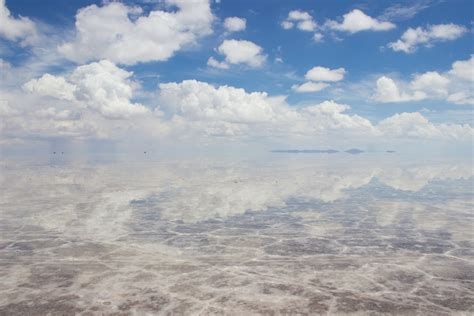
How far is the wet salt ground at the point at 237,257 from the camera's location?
68.6 feet

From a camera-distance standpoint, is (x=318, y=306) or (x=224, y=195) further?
(x=224, y=195)

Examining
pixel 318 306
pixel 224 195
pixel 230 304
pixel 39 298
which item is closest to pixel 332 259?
pixel 318 306

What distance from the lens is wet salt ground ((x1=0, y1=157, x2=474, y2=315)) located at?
20922mm

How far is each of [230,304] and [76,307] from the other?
795 cm

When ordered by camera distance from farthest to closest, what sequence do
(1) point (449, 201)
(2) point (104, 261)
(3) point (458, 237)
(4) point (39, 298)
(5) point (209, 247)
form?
1. (1) point (449, 201)
2. (3) point (458, 237)
3. (5) point (209, 247)
4. (2) point (104, 261)
5. (4) point (39, 298)

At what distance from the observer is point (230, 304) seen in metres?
20.7

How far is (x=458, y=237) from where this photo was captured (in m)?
35.4

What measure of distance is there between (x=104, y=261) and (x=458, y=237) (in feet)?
98.8

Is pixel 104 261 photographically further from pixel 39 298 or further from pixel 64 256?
pixel 39 298

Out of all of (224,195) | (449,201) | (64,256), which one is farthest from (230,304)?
(449,201)

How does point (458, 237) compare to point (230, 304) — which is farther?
point (458, 237)

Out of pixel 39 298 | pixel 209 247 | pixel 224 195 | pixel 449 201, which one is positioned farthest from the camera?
pixel 224 195

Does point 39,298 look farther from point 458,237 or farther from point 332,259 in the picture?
point 458,237

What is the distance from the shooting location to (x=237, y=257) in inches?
1147
